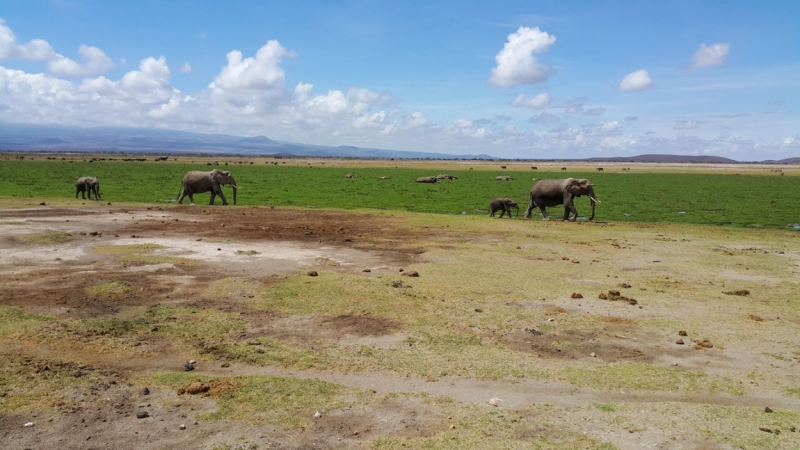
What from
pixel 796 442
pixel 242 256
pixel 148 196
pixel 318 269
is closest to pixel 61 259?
pixel 242 256

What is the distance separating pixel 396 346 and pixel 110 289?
6.39 metres

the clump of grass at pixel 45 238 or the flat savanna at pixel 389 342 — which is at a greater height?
the clump of grass at pixel 45 238

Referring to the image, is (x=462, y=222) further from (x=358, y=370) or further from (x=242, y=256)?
(x=358, y=370)

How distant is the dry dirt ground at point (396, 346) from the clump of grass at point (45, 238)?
188 mm

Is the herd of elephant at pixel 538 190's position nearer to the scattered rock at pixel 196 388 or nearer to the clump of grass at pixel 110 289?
the clump of grass at pixel 110 289

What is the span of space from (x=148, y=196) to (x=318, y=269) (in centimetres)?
2833

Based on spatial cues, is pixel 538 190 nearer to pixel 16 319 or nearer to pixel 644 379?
pixel 644 379

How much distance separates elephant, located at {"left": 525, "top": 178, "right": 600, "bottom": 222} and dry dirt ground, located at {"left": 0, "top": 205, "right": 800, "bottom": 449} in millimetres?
11316

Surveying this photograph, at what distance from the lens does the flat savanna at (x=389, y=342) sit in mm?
6543

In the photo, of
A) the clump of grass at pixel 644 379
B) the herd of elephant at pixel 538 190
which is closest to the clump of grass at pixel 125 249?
the clump of grass at pixel 644 379

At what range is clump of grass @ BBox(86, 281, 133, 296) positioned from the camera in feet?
38.3

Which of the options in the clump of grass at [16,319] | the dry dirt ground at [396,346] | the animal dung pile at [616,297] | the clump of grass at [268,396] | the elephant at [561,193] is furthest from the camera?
the elephant at [561,193]

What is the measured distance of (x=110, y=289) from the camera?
467 inches

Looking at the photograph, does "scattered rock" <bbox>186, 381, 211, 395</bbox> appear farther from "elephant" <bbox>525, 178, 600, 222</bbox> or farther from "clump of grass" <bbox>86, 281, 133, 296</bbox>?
"elephant" <bbox>525, 178, 600, 222</bbox>
